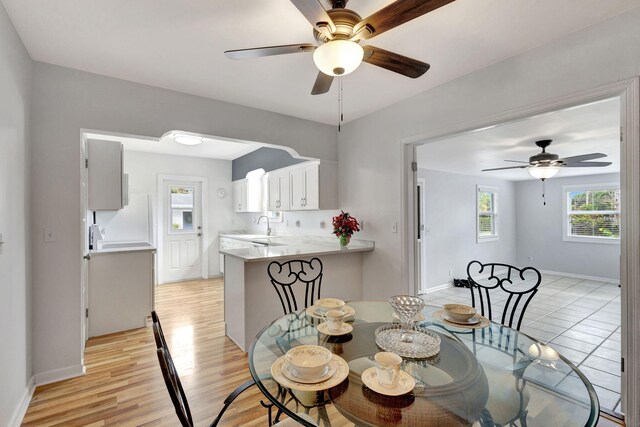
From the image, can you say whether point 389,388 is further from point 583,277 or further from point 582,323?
point 583,277

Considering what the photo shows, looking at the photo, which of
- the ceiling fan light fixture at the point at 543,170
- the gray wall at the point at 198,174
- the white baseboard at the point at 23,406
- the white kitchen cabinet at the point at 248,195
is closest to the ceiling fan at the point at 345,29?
the white baseboard at the point at 23,406

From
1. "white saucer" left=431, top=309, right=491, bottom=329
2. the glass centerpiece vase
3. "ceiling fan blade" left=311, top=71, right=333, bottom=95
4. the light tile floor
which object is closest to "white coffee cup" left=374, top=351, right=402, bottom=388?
the glass centerpiece vase

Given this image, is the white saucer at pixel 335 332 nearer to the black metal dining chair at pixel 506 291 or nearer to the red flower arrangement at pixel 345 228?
the black metal dining chair at pixel 506 291

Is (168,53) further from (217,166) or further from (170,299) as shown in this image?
(217,166)

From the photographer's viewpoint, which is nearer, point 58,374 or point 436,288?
point 58,374

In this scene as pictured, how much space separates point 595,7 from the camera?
1719mm

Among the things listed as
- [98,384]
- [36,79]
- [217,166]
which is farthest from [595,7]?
[217,166]

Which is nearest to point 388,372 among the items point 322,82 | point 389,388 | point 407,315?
point 389,388

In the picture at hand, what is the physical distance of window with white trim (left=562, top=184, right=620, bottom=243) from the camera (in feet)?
20.8

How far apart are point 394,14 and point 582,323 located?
457 centimetres

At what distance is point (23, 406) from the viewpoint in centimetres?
195

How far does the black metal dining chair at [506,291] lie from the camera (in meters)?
1.79

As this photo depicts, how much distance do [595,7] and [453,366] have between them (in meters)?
2.18

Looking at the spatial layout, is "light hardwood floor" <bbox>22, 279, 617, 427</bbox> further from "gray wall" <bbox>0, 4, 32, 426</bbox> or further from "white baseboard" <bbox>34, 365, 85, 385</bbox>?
"gray wall" <bbox>0, 4, 32, 426</bbox>
